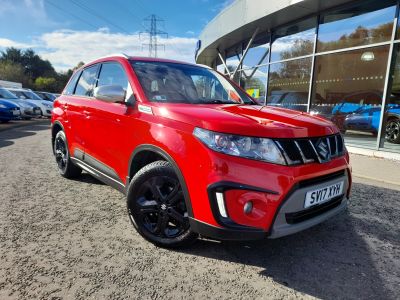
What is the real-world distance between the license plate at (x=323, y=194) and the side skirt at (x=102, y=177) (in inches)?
69.7

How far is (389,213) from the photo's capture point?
12.7ft

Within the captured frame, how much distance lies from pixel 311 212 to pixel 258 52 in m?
11.3

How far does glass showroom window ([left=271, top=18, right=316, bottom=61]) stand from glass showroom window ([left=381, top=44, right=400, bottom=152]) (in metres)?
2.90

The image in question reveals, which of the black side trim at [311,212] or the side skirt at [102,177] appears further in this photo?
the side skirt at [102,177]

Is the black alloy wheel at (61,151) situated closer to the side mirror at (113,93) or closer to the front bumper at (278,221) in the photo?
the side mirror at (113,93)

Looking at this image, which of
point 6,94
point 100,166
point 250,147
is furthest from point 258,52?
point 6,94

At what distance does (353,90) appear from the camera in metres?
8.76

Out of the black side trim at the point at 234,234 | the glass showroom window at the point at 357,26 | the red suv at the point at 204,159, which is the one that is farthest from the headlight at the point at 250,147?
the glass showroom window at the point at 357,26

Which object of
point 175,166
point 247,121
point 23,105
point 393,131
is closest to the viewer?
point 247,121

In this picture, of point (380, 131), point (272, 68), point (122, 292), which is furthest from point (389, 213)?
point (272, 68)

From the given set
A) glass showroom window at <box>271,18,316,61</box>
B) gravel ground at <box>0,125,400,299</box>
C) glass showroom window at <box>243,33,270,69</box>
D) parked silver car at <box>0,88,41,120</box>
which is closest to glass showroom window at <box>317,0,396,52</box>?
glass showroom window at <box>271,18,316,61</box>

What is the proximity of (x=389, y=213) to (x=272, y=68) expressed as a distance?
8977mm

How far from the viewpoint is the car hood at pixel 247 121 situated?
230 centimetres

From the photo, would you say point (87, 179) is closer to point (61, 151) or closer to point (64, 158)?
point (64, 158)
